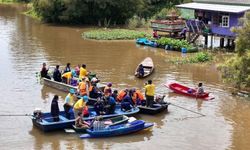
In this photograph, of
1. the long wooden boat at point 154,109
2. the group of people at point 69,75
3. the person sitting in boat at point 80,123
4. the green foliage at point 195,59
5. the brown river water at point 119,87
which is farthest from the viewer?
the green foliage at point 195,59

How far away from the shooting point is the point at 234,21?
40.3 meters

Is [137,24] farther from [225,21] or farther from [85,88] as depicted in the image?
[85,88]

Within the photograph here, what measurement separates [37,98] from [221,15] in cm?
2168

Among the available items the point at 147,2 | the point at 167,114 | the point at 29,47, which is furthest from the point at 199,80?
the point at 147,2

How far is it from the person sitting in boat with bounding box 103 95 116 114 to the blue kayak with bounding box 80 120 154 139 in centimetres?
147

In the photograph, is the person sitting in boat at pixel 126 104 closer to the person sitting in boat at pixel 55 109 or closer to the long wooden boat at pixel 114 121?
the long wooden boat at pixel 114 121

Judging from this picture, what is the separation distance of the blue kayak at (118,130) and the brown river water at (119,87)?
0.78ft

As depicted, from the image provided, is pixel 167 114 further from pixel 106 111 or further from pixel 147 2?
pixel 147 2

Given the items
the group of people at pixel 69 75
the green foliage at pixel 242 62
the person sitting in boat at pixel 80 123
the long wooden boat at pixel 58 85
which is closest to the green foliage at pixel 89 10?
the group of people at pixel 69 75

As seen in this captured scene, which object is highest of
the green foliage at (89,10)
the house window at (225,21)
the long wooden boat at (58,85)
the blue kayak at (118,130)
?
the green foliage at (89,10)

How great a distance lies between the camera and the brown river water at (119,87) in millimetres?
19500

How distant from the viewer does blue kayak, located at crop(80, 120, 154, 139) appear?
19.7 metres

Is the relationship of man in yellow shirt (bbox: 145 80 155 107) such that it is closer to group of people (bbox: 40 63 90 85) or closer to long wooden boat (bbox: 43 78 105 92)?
long wooden boat (bbox: 43 78 105 92)

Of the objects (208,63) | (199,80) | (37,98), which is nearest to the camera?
(37,98)
